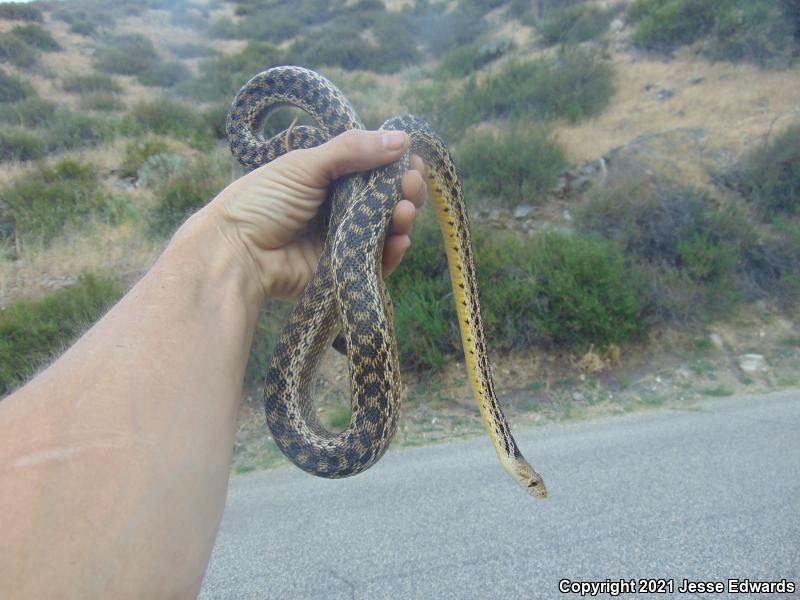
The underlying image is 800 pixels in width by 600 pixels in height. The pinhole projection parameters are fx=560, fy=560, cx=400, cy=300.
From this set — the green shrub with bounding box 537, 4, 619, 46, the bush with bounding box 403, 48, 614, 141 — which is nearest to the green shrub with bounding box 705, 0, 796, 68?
the bush with bounding box 403, 48, 614, 141

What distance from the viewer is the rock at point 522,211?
11.0 meters

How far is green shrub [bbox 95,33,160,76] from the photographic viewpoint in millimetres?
23562

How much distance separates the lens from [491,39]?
74.1 feet

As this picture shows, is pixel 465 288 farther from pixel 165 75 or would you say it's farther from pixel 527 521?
pixel 165 75

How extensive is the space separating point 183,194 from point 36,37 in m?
20.8

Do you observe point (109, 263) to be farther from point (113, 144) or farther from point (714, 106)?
point (714, 106)

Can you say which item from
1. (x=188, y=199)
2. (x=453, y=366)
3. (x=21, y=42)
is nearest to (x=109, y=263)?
(x=188, y=199)

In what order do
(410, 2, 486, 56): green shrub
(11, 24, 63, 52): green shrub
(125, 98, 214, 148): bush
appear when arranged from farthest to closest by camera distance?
(410, 2, 486, 56): green shrub
(11, 24, 63, 52): green shrub
(125, 98, 214, 148): bush

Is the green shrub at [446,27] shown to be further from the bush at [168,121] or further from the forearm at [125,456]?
the forearm at [125,456]

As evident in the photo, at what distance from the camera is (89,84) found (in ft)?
66.9

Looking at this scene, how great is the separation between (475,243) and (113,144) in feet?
35.5

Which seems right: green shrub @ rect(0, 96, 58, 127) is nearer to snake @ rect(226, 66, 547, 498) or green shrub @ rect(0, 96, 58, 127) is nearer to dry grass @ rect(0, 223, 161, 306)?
dry grass @ rect(0, 223, 161, 306)

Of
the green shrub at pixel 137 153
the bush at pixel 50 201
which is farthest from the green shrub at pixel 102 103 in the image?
the bush at pixel 50 201

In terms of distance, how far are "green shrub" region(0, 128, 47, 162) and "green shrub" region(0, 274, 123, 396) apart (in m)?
7.82
